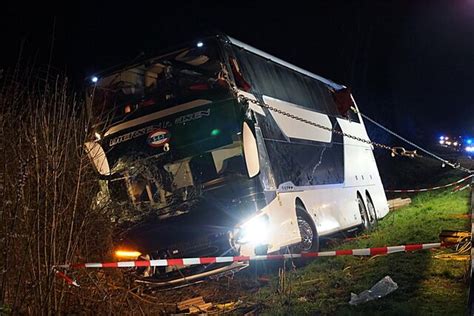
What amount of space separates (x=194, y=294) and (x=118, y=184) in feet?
6.98

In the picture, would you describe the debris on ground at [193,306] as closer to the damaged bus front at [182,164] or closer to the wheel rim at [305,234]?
the damaged bus front at [182,164]

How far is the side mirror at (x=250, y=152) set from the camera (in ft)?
22.9

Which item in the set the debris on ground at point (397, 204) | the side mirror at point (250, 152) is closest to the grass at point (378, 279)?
the side mirror at point (250, 152)

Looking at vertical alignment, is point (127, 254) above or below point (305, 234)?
above

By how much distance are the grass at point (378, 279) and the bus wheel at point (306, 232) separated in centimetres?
30

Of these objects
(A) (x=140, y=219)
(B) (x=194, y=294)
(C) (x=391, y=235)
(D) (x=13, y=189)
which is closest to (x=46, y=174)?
(D) (x=13, y=189)

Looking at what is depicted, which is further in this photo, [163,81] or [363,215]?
[363,215]

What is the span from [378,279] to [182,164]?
3.34m

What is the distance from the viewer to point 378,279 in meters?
6.21

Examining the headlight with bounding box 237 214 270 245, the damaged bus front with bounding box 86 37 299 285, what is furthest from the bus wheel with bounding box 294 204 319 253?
the headlight with bounding box 237 214 270 245

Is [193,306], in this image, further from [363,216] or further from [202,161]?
[363,216]

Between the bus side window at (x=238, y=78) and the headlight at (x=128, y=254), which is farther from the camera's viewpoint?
the bus side window at (x=238, y=78)

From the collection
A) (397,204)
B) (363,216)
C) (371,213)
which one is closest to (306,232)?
(363,216)

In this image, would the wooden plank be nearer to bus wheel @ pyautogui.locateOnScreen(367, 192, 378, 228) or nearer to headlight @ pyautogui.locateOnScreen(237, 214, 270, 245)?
headlight @ pyautogui.locateOnScreen(237, 214, 270, 245)
